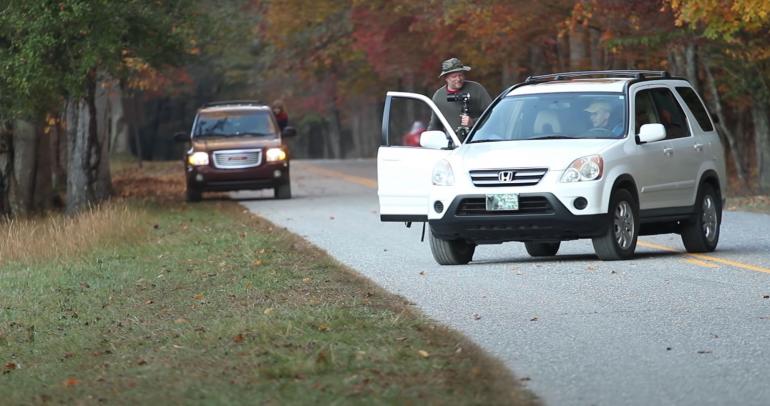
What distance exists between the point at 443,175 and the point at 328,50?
4103 cm

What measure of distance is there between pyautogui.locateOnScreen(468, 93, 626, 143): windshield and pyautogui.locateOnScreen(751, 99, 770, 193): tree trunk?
16.2 meters

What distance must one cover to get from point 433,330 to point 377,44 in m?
42.4

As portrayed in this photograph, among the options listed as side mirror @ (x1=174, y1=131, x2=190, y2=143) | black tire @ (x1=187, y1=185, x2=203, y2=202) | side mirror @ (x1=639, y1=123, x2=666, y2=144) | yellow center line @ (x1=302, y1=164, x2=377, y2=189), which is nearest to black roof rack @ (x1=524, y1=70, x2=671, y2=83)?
side mirror @ (x1=639, y1=123, x2=666, y2=144)

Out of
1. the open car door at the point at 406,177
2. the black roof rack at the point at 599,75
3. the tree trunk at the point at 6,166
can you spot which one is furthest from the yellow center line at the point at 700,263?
the tree trunk at the point at 6,166

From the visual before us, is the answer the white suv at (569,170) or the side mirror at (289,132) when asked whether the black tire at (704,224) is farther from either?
the side mirror at (289,132)

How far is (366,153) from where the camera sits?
83.4 meters

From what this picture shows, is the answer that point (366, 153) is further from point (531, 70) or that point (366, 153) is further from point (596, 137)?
point (596, 137)

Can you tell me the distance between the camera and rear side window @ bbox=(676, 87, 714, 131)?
55.6 ft

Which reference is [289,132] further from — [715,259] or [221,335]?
[221,335]

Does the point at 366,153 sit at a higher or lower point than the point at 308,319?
lower

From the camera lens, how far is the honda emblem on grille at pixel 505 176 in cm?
1485

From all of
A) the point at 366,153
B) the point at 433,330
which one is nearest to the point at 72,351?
the point at 433,330

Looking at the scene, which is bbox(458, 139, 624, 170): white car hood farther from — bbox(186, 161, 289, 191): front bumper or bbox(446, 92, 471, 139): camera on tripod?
bbox(186, 161, 289, 191): front bumper

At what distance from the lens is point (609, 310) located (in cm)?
1157
